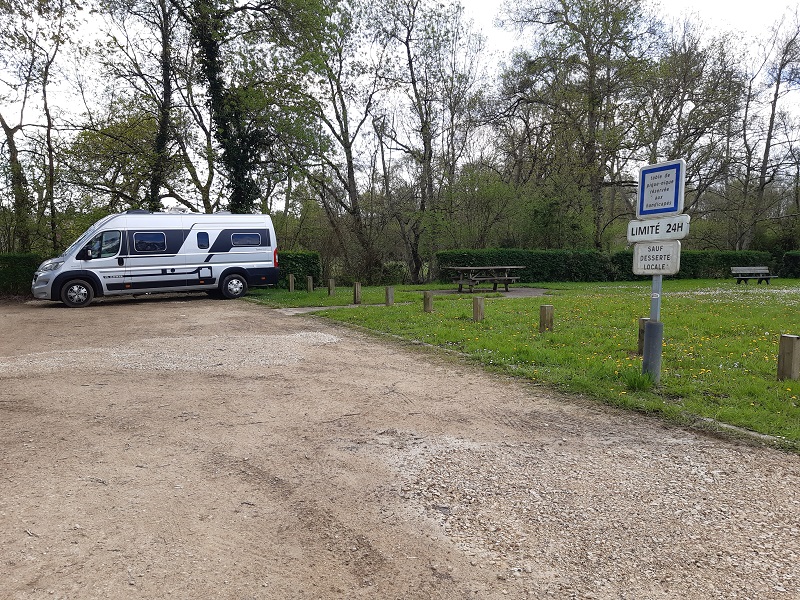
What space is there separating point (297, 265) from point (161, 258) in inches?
241

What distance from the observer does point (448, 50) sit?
2716 centimetres

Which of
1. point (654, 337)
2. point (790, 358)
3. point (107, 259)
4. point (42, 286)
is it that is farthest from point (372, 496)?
point (42, 286)

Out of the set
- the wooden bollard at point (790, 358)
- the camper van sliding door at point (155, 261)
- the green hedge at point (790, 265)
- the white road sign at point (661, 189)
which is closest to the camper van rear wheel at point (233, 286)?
the camper van sliding door at point (155, 261)

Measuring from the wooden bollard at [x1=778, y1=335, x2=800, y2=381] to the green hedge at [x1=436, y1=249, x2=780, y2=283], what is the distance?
18.2 metres

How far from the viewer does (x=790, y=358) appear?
5590mm

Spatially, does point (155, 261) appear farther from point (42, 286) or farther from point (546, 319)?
point (546, 319)

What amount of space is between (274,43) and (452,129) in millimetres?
10076

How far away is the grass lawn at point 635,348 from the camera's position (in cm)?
491

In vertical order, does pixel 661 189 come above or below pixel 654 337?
above

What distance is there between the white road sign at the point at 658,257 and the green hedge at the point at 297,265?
16298 mm

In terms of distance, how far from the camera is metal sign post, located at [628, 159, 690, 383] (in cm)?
512

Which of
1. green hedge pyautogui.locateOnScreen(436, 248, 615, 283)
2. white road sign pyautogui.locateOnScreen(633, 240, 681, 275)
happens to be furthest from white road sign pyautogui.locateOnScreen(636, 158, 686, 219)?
green hedge pyautogui.locateOnScreen(436, 248, 615, 283)

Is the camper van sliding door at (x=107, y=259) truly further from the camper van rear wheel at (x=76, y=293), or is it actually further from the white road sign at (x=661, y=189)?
the white road sign at (x=661, y=189)

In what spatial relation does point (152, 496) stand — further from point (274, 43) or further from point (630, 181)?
point (630, 181)
